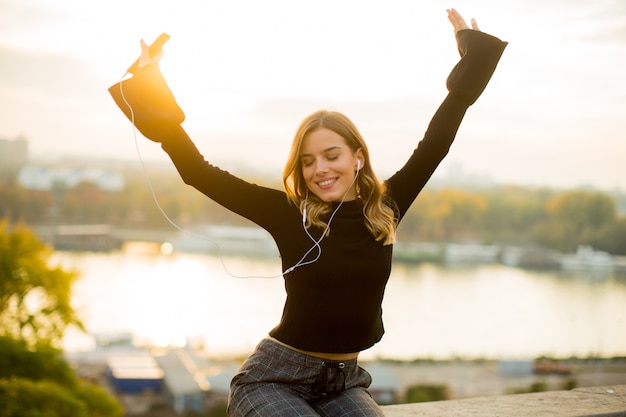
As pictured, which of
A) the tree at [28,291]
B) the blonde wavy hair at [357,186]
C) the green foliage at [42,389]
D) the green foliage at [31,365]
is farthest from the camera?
the tree at [28,291]

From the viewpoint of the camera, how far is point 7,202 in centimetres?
3769

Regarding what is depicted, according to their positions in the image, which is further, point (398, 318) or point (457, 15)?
point (398, 318)

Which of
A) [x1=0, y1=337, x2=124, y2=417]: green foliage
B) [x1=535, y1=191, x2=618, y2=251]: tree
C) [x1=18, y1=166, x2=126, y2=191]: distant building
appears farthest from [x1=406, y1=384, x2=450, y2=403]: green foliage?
[x1=18, y1=166, x2=126, y2=191]: distant building

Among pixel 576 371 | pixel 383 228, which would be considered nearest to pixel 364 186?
pixel 383 228

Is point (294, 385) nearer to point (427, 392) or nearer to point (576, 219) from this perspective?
point (427, 392)

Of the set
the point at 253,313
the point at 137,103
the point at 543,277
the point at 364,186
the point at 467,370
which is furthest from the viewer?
the point at 543,277

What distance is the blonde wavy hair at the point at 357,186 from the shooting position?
1.69 metres

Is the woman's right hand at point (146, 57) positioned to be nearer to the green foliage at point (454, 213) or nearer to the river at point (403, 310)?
the river at point (403, 310)

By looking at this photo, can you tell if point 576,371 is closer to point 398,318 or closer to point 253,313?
point 398,318

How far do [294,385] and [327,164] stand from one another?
56 cm

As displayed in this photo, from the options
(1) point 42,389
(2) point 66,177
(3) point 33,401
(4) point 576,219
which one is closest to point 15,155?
(2) point 66,177

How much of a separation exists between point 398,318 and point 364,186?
23624mm

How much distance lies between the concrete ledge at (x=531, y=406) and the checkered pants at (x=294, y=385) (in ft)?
1.44

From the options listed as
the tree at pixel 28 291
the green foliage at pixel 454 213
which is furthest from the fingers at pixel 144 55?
the green foliage at pixel 454 213
